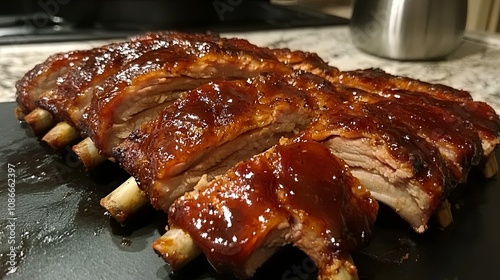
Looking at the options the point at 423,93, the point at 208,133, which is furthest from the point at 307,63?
the point at 208,133

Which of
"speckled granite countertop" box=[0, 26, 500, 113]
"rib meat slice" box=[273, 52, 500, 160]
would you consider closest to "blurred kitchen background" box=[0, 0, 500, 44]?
"speckled granite countertop" box=[0, 26, 500, 113]

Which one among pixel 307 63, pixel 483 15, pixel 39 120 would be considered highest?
pixel 307 63

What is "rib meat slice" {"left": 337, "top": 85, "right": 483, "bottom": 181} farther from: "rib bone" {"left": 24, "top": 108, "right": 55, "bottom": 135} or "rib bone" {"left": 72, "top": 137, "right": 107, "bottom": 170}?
"rib bone" {"left": 24, "top": 108, "right": 55, "bottom": 135}

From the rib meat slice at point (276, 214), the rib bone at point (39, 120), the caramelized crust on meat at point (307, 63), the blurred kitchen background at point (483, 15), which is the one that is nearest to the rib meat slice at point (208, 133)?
the rib meat slice at point (276, 214)

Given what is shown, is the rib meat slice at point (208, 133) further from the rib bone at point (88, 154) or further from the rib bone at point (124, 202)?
the rib bone at point (88, 154)

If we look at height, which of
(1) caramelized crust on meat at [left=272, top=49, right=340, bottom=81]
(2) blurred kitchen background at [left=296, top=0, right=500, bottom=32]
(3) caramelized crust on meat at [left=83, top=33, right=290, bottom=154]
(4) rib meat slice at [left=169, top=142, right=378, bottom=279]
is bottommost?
(2) blurred kitchen background at [left=296, top=0, right=500, bottom=32]

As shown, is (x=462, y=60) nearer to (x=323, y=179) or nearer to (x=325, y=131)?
(x=325, y=131)

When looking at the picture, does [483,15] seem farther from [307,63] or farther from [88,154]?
[88,154]
